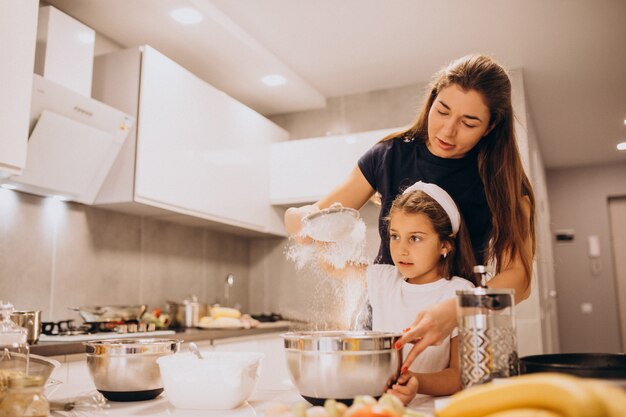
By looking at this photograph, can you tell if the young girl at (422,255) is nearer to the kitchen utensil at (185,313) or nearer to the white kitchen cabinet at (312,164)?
the kitchen utensil at (185,313)

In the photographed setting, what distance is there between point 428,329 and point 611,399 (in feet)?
1.52

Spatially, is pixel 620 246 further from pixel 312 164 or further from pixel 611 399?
pixel 611 399

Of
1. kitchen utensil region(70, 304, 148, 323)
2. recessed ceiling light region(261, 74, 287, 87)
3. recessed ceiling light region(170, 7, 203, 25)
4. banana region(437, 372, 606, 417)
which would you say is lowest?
banana region(437, 372, 606, 417)

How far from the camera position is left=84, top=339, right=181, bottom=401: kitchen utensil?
1.08 meters

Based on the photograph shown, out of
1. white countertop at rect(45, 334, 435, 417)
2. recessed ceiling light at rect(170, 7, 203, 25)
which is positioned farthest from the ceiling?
white countertop at rect(45, 334, 435, 417)

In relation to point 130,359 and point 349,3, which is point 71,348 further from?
point 349,3

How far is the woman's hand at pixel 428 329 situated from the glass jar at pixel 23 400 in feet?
1.87

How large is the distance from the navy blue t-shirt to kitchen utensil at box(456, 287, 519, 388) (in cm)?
61

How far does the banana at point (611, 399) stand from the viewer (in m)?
0.57

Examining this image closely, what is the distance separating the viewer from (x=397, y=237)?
4.69ft

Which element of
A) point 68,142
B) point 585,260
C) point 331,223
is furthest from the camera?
point 585,260

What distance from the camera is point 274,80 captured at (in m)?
3.72

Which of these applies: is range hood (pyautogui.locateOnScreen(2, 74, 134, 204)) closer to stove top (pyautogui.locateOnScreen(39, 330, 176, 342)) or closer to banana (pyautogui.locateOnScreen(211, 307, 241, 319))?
stove top (pyautogui.locateOnScreen(39, 330, 176, 342))

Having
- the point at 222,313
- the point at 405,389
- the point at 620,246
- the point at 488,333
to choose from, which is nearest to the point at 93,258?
the point at 222,313
